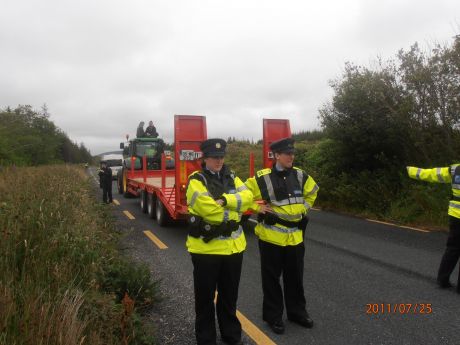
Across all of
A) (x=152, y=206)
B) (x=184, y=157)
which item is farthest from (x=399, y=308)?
(x=152, y=206)

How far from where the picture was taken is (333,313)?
412cm

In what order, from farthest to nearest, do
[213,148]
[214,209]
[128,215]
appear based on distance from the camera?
[128,215], [213,148], [214,209]

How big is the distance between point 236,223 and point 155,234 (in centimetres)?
547

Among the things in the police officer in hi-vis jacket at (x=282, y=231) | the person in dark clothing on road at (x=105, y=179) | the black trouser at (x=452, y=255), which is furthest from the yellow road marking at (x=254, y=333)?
the person in dark clothing on road at (x=105, y=179)

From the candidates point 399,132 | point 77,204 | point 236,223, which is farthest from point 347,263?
point 399,132

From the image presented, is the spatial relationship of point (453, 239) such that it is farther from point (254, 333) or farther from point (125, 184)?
point (125, 184)

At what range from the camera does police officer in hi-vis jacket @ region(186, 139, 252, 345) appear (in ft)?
10.6

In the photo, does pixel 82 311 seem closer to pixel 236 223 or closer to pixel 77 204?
pixel 236 223

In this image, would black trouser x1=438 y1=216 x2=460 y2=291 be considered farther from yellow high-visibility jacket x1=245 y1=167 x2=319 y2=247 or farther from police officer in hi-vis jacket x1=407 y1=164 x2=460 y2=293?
yellow high-visibility jacket x1=245 y1=167 x2=319 y2=247

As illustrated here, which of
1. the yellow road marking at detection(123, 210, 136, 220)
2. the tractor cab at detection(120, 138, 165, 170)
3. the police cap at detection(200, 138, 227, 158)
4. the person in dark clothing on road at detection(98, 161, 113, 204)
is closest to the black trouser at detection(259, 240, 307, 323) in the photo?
the police cap at detection(200, 138, 227, 158)

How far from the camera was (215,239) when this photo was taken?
10.7ft

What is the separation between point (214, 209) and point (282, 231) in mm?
980

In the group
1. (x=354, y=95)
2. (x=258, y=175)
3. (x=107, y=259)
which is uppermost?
(x=354, y=95)

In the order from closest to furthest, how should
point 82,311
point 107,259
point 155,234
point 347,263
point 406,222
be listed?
point 82,311, point 107,259, point 347,263, point 155,234, point 406,222
